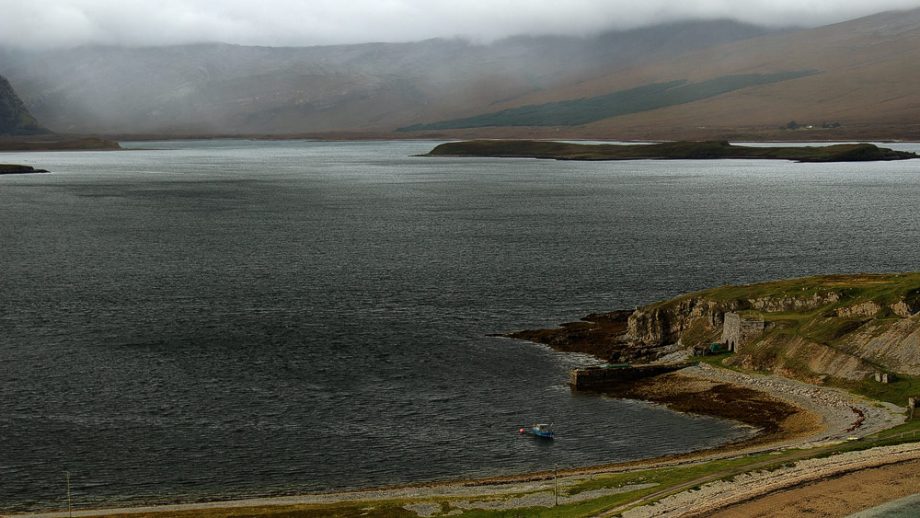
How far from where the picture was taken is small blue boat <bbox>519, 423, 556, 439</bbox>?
62094 millimetres

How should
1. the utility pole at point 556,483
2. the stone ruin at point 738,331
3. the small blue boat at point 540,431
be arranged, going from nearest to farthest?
the utility pole at point 556,483 → the small blue boat at point 540,431 → the stone ruin at point 738,331

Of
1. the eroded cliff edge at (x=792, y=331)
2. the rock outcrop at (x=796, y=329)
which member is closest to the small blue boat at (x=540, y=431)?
the eroded cliff edge at (x=792, y=331)

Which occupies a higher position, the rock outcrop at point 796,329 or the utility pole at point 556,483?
the rock outcrop at point 796,329

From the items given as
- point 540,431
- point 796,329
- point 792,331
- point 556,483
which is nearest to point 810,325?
point 796,329

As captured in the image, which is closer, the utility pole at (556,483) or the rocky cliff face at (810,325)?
the utility pole at (556,483)

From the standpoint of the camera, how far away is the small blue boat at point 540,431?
204 feet

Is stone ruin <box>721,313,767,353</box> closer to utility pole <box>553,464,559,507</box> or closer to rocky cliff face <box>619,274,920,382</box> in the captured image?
rocky cliff face <box>619,274,920,382</box>

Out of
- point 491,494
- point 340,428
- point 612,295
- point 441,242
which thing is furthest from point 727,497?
point 441,242

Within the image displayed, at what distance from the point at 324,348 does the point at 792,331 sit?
→ 113 feet

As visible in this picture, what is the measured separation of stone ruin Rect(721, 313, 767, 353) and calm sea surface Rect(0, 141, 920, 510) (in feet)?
37.5

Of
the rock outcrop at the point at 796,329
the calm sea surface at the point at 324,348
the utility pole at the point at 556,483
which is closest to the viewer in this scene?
the utility pole at the point at 556,483

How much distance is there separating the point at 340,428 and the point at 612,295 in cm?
4754

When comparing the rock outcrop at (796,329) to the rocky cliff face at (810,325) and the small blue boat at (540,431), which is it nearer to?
the rocky cliff face at (810,325)

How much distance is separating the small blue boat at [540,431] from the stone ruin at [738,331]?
20182 millimetres
